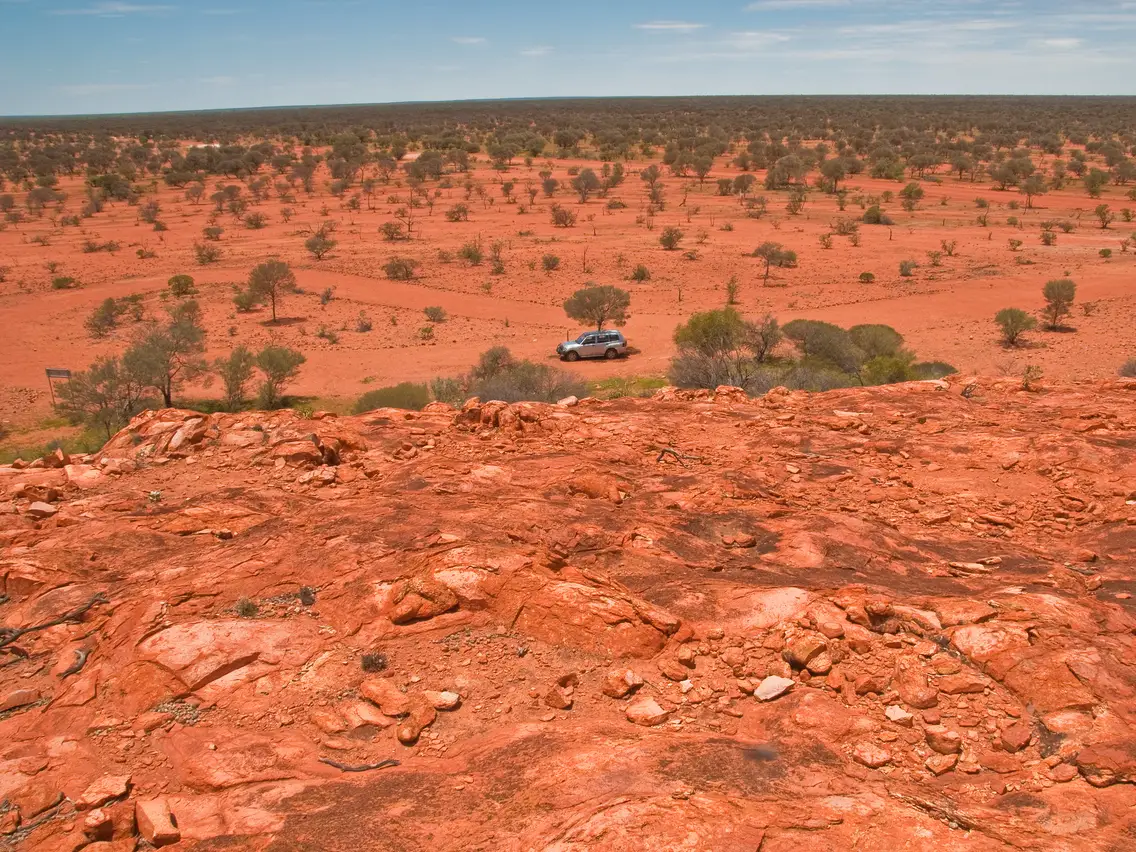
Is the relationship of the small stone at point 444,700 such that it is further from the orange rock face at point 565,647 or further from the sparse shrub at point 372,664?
the sparse shrub at point 372,664

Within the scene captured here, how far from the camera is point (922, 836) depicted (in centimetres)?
428

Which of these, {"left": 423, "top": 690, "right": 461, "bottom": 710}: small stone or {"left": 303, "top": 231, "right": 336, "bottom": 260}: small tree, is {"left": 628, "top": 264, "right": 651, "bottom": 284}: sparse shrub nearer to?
{"left": 303, "top": 231, "right": 336, "bottom": 260}: small tree

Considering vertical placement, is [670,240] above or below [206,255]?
above

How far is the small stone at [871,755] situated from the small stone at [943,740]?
330 mm

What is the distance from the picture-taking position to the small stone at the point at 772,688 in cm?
593

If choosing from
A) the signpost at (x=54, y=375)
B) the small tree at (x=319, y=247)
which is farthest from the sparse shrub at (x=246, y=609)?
the small tree at (x=319, y=247)

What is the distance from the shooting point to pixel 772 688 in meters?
5.98

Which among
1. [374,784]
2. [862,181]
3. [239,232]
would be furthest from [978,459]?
[862,181]

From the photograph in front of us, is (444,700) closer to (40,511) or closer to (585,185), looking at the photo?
(40,511)

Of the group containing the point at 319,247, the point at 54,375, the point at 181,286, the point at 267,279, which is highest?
the point at 319,247

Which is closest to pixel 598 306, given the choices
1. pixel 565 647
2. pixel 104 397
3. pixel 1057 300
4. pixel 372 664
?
pixel 1057 300

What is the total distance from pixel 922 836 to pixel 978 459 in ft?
24.0

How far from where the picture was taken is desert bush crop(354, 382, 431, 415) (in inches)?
857

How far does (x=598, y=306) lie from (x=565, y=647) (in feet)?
89.4
